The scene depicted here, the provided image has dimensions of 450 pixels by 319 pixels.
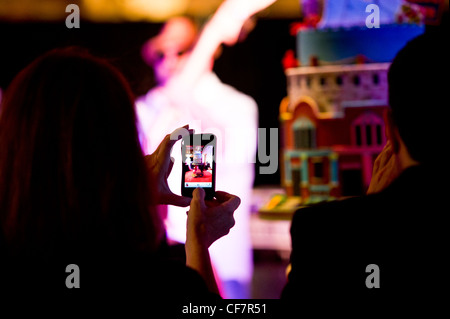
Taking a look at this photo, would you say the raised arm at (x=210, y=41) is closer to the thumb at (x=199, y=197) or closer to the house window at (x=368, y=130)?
the house window at (x=368, y=130)

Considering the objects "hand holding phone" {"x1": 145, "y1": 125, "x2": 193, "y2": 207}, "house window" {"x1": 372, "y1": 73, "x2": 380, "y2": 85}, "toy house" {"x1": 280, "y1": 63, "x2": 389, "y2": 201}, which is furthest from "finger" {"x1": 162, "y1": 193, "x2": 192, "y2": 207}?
"house window" {"x1": 372, "y1": 73, "x2": 380, "y2": 85}

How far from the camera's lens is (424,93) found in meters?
0.64

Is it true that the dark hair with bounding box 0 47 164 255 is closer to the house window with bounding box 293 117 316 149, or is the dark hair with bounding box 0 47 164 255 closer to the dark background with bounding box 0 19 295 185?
the house window with bounding box 293 117 316 149

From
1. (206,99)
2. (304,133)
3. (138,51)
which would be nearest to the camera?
(304,133)

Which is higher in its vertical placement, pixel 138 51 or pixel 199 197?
pixel 138 51

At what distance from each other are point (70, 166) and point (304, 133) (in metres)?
2.15

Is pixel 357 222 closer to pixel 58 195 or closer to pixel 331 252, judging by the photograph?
pixel 331 252

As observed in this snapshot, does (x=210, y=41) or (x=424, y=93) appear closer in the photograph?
(x=424, y=93)

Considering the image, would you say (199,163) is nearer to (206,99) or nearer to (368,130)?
(368,130)

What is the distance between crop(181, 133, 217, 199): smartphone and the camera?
1003mm

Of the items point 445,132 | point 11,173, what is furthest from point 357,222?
point 11,173

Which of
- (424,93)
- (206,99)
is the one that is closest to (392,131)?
(424,93)

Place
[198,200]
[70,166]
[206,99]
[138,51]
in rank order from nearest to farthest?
[70,166] < [198,200] < [206,99] < [138,51]

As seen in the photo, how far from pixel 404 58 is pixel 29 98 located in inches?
22.7
